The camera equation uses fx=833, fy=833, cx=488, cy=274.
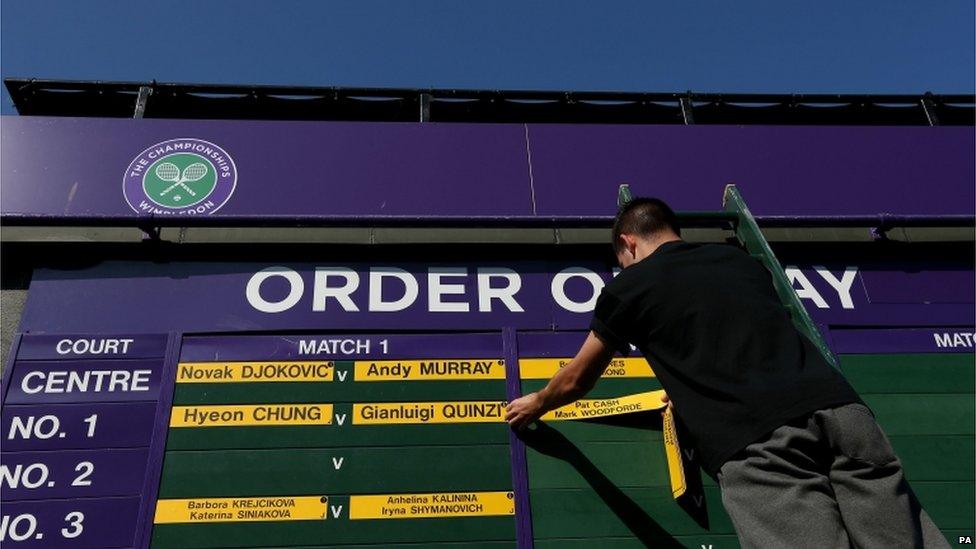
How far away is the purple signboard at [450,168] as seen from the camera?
4.93 metres

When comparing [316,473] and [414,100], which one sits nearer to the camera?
[316,473]

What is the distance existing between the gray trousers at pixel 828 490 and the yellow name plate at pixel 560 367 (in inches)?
73.1

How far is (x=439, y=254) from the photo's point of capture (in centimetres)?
465

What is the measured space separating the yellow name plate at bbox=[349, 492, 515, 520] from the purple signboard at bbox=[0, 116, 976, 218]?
6.02 feet

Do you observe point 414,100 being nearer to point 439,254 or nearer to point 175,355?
point 439,254

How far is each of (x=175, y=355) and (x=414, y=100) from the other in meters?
3.20

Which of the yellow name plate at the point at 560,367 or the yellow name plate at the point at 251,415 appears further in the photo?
the yellow name plate at the point at 560,367

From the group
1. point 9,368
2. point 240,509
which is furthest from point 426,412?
point 9,368

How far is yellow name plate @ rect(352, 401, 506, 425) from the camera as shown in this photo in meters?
3.82

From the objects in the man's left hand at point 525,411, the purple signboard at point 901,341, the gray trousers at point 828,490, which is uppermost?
the purple signboard at point 901,341

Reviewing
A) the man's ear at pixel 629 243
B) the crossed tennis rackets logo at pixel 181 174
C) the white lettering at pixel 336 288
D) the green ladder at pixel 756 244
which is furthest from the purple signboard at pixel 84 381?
the green ladder at pixel 756 244

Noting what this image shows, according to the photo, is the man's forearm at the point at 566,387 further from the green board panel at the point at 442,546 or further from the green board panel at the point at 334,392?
the green board panel at the point at 334,392

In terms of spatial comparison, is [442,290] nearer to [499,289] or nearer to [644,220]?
[499,289]

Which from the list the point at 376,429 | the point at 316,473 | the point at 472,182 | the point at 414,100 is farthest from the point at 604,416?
the point at 414,100
